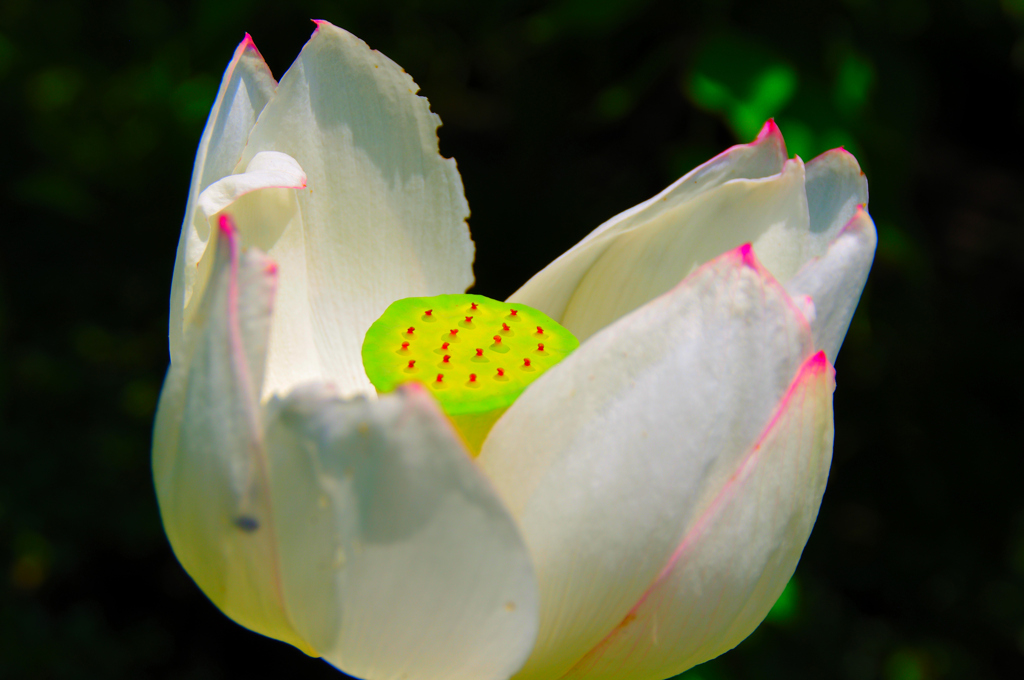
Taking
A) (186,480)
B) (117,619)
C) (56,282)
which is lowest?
(117,619)

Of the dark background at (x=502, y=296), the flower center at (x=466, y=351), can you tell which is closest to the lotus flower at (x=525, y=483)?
the flower center at (x=466, y=351)

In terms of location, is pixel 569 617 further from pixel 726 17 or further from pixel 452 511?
pixel 726 17

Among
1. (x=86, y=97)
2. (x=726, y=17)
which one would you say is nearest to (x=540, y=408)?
(x=726, y=17)

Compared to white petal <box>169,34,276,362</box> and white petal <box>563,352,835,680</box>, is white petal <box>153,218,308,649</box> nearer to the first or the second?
white petal <box>169,34,276,362</box>

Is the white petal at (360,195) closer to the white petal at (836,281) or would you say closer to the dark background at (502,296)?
the white petal at (836,281)

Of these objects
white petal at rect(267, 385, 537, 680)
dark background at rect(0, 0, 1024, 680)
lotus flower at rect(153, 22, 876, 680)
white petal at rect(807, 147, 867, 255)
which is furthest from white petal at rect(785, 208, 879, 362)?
dark background at rect(0, 0, 1024, 680)

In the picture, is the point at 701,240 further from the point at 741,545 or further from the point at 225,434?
the point at 225,434

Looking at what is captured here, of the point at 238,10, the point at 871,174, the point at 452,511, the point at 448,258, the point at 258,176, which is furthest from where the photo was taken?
the point at 871,174
